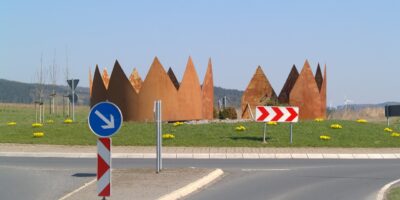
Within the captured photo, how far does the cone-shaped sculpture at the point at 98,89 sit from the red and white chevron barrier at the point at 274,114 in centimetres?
1066

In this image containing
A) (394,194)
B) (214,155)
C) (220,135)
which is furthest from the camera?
(220,135)

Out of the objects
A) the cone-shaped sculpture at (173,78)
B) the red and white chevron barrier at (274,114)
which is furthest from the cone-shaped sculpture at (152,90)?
the red and white chevron barrier at (274,114)

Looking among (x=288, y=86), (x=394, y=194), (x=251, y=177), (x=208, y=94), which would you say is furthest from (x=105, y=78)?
(x=394, y=194)

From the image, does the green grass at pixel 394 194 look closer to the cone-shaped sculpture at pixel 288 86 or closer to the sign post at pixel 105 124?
the sign post at pixel 105 124

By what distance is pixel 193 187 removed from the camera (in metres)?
12.7

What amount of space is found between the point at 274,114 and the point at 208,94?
1167 cm

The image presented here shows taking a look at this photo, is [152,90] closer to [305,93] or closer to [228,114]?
[228,114]

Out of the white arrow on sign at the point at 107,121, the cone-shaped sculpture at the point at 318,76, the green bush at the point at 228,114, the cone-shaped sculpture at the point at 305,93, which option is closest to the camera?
the white arrow on sign at the point at 107,121

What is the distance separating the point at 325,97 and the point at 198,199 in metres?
25.1

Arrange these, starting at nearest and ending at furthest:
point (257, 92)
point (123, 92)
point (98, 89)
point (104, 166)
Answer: point (104, 166), point (123, 92), point (98, 89), point (257, 92)

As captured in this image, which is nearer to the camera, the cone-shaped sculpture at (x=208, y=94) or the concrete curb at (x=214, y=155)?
the concrete curb at (x=214, y=155)

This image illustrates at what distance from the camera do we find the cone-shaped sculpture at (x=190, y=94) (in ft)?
105

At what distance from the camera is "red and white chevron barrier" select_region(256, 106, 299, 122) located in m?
23.2

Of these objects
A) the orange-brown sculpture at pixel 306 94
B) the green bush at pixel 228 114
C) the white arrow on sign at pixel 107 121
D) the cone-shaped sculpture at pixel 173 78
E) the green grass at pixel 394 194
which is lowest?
the green grass at pixel 394 194
